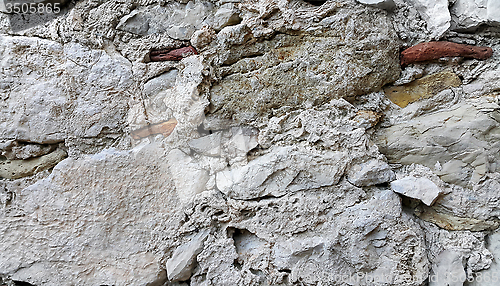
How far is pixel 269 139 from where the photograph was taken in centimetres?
123

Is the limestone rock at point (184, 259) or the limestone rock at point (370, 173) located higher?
the limestone rock at point (370, 173)

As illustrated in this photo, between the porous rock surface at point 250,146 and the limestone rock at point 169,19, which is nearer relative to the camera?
the porous rock surface at point 250,146

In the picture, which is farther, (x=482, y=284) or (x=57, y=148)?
(x=57, y=148)

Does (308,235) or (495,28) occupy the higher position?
(495,28)

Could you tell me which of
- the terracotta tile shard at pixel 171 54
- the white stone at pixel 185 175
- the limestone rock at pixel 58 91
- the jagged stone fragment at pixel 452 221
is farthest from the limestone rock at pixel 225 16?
the jagged stone fragment at pixel 452 221

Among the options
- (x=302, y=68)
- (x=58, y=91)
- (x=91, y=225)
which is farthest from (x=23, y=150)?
(x=302, y=68)

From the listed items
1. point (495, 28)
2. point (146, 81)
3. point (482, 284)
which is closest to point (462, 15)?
point (495, 28)

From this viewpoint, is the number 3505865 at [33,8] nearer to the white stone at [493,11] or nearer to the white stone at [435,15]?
the white stone at [435,15]

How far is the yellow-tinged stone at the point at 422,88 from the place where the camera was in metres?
1.21

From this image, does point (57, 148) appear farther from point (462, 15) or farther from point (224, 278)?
point (462, 15)

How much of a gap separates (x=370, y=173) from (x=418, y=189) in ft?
0.65

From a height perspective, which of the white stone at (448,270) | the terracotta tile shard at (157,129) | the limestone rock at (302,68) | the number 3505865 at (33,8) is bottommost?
the white stone at (448,270)

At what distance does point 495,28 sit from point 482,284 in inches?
42.7

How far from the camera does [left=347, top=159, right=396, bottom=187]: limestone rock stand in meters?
1.17
